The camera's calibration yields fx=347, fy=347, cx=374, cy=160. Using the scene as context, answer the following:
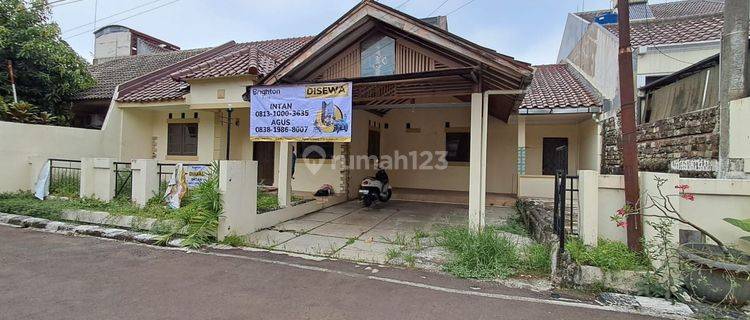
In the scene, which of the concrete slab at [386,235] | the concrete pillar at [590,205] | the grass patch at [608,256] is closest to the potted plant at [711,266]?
the grass patch at [608,256]

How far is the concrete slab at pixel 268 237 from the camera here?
5977 mm

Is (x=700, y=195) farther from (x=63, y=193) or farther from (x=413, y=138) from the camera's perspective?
(x=63, y=193)

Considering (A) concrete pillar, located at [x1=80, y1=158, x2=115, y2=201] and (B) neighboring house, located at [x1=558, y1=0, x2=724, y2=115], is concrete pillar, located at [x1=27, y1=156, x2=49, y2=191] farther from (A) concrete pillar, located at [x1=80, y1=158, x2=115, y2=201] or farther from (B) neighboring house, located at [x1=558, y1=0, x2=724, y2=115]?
(B) neighboring house, located at [x1=558, y1=0, x2=724, y2=115]

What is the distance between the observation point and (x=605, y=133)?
30.4ft

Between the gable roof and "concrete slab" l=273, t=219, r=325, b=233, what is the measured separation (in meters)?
2.97

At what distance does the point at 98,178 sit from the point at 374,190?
6.67 metres

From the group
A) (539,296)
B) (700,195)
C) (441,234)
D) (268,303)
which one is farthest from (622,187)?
(268,303)

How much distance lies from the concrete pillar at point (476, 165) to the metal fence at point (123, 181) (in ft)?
24.7

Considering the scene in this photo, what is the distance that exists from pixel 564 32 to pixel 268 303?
16.3m

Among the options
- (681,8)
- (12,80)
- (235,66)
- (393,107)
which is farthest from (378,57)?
(681,8)

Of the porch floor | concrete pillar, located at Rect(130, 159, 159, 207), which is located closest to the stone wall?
the porch floor

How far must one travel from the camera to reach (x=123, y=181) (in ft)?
26.8

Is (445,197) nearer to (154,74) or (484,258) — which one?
(484,258)

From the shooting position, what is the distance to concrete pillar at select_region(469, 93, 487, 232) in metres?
5.93
